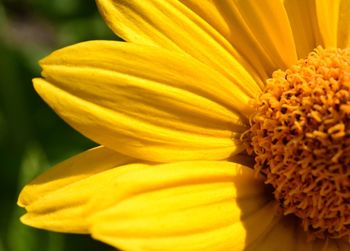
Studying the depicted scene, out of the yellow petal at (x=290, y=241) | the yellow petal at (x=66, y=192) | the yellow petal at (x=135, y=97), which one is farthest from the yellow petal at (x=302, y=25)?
the yellow petal at (x=66, y=192)

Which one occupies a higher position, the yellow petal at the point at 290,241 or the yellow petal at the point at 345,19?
the yellow petal at the point at 345,19

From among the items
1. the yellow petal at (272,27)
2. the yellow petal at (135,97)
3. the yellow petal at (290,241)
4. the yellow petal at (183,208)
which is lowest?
the yellow petal at (290,241)

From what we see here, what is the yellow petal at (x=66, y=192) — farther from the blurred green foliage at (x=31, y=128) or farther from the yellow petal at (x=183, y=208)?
the blurred green foliage at (x=31, y=128)

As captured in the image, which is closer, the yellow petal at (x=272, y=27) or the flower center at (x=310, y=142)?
the flower center at (x=310, y=142)

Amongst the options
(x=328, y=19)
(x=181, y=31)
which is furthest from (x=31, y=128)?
(x=328, y=19)

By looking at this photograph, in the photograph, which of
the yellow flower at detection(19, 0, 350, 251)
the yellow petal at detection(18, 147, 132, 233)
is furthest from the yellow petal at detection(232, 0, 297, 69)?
the yellow petal at detection(18, 147, 132, 233)

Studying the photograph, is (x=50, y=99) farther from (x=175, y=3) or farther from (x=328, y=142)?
(x=328, y=142)
